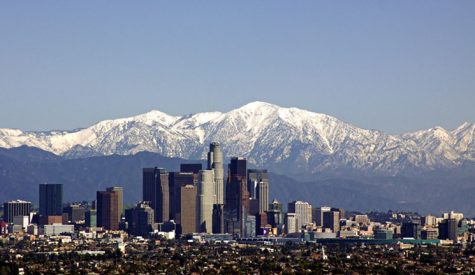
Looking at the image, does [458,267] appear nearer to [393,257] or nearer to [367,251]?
[393,257]

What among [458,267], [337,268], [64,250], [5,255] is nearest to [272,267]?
[337,268]

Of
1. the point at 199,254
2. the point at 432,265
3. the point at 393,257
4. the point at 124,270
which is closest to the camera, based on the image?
the point at 124,270

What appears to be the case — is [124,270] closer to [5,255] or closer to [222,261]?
Answer: [222,261]

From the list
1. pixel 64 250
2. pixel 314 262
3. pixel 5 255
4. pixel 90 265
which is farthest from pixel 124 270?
pixel 64 250

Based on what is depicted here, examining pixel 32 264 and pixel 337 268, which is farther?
pixel 32 264

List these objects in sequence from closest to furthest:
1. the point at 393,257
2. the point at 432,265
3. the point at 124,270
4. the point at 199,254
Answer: the point at 124,270
the point at 432,265
the point at 393,257
the point at 199,254

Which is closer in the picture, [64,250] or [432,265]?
[432,265]

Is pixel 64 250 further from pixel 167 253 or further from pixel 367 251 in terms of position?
pixel 367 251

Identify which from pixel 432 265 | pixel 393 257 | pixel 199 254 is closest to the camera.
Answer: pixel 432 265

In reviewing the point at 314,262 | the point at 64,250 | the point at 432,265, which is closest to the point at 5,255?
the point at 64,250
